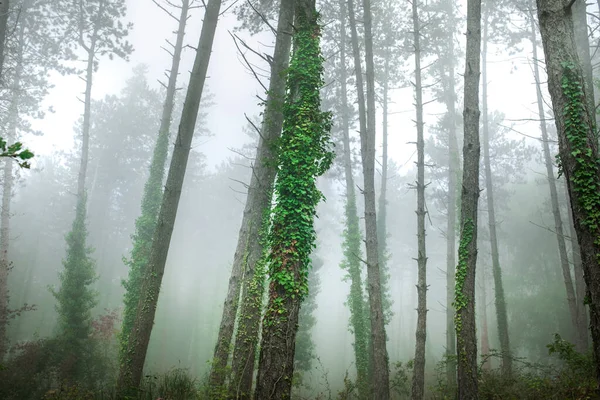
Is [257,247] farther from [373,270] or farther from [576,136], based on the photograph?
[576,136]

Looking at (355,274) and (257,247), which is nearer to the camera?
(257,247)

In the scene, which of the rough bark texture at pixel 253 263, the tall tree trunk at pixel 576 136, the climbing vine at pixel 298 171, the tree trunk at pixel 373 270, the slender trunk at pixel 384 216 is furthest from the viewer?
the slender trunk at pixel 384 216

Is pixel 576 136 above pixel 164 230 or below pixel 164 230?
above

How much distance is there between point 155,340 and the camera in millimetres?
24266

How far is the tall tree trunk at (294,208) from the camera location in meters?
4.67

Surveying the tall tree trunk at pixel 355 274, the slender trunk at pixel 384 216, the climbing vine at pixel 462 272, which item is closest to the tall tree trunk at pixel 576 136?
the climbing vine at pixel 462 272

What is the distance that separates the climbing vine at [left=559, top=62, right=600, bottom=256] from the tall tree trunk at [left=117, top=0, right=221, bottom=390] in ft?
22.0

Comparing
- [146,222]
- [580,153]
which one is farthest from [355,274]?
[580,153]

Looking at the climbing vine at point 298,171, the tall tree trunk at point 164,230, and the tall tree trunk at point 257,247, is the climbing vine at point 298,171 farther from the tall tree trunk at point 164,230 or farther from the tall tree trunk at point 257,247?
the tall tree trunk at point 164,230

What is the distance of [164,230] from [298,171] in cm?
350

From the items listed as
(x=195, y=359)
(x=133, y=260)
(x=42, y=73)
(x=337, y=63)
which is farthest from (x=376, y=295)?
(x=42, y=73)

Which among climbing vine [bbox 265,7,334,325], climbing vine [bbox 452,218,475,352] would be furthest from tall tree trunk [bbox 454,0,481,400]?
climbing vine [bbox 265,7,334,325]

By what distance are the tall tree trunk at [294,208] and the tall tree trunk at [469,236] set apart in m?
3.57

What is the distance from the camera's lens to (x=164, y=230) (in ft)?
23.4
